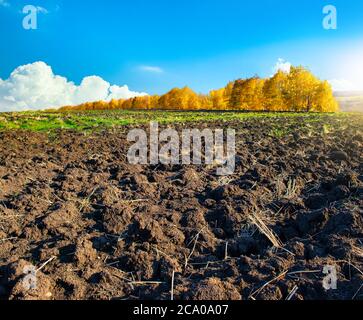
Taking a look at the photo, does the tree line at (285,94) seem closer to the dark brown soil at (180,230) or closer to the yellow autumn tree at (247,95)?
the yellow autumn tree at (247,95)

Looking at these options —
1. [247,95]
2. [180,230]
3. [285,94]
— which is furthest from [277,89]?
[180,230]

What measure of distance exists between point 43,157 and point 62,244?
515 cm

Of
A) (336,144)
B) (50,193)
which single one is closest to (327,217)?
(50,193)

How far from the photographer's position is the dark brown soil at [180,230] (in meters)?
3.46

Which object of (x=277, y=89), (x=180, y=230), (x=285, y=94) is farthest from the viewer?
(x=277, y=89)

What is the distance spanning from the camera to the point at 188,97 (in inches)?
2899

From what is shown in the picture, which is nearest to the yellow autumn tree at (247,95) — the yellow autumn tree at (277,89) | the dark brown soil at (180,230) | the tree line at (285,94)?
the tree line at (285,94)

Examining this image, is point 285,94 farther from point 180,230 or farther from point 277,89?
point 180,230

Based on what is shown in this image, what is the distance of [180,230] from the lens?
4582 mm

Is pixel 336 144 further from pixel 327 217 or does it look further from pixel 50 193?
pixel 50 193

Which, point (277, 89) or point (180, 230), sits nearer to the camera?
point (180, 230)

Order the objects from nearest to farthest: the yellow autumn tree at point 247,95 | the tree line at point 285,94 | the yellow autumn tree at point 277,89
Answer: the tree line at point 285,94
the yellow autumn tree at point 277,89
the yellow autumn tree at point 247,95

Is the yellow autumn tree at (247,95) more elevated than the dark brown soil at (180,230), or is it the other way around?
the yellow autumn tree at (247,95)
